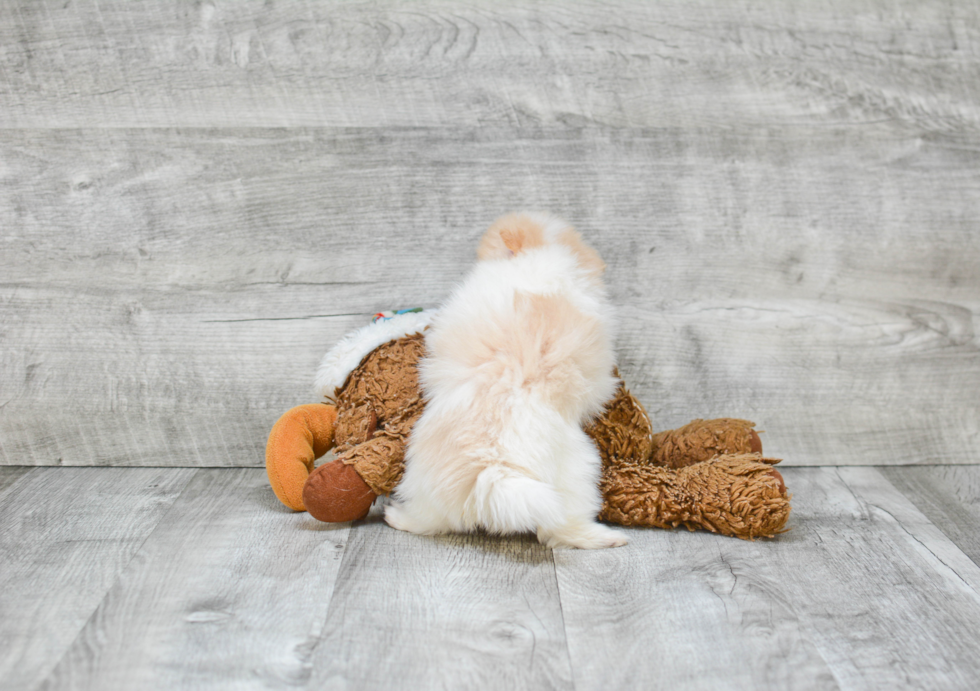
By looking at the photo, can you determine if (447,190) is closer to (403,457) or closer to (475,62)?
(475,62)

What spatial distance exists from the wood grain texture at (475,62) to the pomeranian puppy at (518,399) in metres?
0.31

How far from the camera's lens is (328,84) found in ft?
3.68

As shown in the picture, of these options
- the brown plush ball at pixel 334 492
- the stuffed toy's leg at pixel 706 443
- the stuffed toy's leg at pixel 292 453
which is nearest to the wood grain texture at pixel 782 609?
the stuffed toy's leg at pixel 706 443

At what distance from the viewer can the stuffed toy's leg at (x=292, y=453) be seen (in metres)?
1.01

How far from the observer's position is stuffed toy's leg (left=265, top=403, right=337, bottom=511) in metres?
1.01

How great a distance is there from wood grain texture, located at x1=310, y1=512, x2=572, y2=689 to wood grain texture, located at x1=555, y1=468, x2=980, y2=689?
1.4 inches

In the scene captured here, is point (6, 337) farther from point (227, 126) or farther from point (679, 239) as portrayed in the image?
point (679, 239)

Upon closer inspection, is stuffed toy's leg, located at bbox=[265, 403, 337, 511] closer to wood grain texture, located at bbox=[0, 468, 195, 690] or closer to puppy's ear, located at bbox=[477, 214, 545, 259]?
wood grain texture, located at bbox=[0, 468, 195, 690]

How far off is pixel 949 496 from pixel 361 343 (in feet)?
3.04

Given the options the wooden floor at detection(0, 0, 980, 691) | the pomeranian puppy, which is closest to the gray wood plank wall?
the wooden floor at detection(0, 0, 980, 691)

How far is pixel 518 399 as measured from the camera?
0.87m

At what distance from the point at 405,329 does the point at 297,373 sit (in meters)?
0.26

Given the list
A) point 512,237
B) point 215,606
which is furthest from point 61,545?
point 512,237

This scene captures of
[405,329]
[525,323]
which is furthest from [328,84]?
[525,323]
